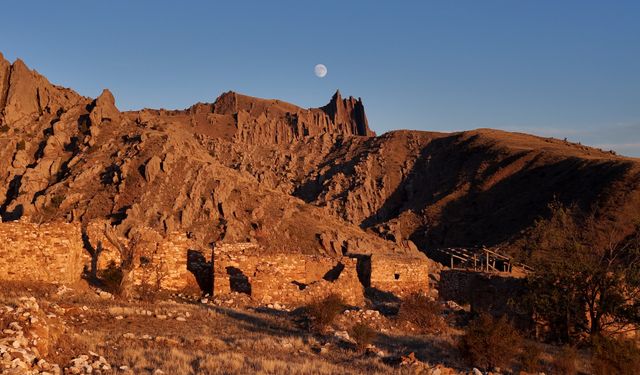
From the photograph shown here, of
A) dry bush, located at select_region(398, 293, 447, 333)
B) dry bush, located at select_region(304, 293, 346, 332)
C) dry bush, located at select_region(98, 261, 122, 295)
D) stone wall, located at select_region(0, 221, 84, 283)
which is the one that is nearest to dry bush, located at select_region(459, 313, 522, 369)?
dry bush, located at select_region(304, 293, 346, 332)

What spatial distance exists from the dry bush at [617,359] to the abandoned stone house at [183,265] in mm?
9442

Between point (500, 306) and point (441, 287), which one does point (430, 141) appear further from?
point (500, 306)

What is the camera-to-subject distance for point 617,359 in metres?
13.3

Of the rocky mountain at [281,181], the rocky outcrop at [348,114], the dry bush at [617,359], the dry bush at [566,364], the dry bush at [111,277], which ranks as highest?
the rocky outcrop at [348,114]

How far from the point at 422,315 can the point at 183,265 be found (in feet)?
29.4

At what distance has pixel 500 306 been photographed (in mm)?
20266

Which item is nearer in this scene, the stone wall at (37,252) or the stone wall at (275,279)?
the stone wall at (37,252)

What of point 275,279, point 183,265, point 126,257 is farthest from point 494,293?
point 126,257

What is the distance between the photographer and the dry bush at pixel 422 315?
1859 cm

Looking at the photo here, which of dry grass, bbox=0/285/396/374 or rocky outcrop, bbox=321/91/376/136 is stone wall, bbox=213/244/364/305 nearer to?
dry grass, bbox=0/285/396/374

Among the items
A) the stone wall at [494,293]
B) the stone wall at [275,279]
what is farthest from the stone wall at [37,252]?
the stone wall at [494,293]

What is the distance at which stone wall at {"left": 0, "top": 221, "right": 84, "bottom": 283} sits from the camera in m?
18.4

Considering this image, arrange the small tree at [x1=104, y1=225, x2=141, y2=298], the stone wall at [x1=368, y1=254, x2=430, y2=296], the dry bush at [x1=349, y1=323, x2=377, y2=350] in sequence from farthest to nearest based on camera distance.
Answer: the stone wall at [x1=368, y1=254, x2=430, y2=296] → the small tree at [x1=104, y1=225, x2=141, y2=298] → the dry bush at [x1=349, y1=323, x2=377, y2=350]

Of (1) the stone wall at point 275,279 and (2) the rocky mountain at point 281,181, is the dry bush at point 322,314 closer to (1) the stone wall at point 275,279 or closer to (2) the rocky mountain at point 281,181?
(1) the stone wall at point 275,279
